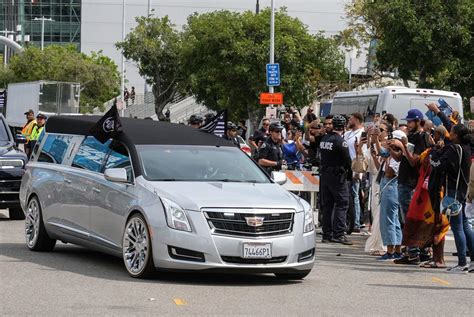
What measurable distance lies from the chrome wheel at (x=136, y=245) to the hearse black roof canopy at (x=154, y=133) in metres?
1.24

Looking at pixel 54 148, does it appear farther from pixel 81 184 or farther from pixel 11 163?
pixel 11 163

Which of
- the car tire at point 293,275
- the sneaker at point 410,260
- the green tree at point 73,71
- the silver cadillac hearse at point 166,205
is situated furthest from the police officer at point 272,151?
the green tree at point 73,71

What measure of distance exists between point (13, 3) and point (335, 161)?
3649 inches

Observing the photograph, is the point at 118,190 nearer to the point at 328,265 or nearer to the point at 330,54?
the point at 328,265

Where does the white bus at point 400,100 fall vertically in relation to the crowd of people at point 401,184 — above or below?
above

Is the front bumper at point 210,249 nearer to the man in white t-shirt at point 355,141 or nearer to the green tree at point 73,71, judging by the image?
the man in white t-shirt at point 355,141

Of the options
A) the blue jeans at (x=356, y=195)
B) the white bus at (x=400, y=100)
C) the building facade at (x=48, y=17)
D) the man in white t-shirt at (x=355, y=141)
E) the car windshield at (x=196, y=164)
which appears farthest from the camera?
the building facade at (x=48, y=17)

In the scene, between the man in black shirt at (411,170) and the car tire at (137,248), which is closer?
the car tire at (137,248)

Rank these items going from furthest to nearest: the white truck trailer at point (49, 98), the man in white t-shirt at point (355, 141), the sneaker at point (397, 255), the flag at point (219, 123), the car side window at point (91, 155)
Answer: the white truck trailer at point (49, 98)
the flag at point (219, 123)
the man in white t-shirt at point (355, 141)
the sneaker at point (397, 255)
the car side window at point (91, 155)

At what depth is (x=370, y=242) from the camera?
16281 mm

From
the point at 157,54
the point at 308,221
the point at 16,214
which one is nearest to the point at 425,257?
the point at 308,221

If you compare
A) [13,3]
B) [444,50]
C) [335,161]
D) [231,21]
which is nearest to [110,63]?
[13,3]

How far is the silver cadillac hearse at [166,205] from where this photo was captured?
11781 mm

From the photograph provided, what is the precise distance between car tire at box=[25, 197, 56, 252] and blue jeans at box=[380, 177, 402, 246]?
432 centimetres
